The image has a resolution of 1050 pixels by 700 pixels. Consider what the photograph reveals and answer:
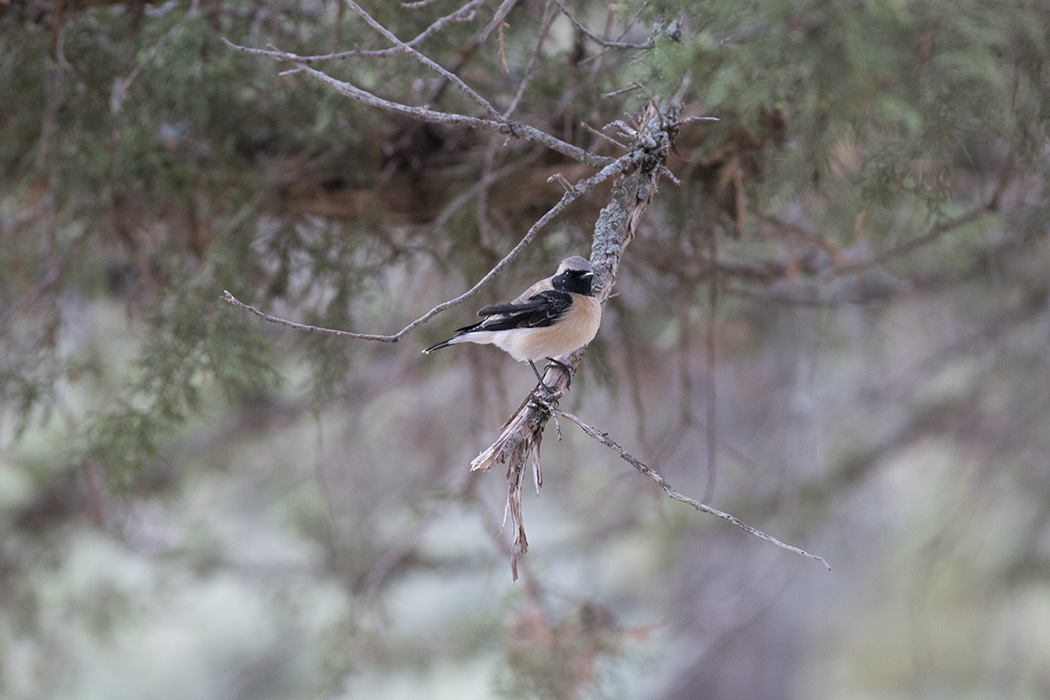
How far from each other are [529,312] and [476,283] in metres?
0.91

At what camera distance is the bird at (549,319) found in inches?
95.0

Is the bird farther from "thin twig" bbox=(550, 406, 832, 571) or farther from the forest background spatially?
"thin twig" bbox=(550, 406, 832, 571)

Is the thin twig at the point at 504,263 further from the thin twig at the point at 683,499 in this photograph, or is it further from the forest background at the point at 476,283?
the thin twig at the point at 683,499

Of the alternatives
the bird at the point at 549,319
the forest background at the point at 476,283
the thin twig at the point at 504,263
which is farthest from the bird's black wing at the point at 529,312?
the thin twig at the point at 504,263

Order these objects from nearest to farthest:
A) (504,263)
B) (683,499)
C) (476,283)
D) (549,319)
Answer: (504,263), (683,499), (549,319), (476,283)

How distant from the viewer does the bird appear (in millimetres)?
2412

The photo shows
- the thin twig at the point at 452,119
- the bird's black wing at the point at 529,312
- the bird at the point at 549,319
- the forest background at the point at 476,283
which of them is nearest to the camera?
the thin twig at the point at 452,119

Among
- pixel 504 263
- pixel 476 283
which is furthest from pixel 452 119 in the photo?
pixel 476 283

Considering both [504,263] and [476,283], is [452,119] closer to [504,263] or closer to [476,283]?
[504,263]

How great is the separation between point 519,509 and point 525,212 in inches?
79.8

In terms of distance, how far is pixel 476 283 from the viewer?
348 centimetres

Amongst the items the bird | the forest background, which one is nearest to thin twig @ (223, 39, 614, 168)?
the forest background

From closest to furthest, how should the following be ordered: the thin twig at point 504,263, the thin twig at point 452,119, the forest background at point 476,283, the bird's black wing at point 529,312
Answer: the thin twig at point 504,263, the thin twig at point 452,119, the forest background at point 476,283, the bird's black wing at point 529,312

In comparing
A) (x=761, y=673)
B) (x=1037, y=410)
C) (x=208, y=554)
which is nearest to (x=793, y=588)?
(x=761, y=673)
